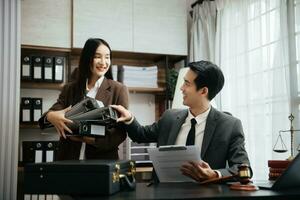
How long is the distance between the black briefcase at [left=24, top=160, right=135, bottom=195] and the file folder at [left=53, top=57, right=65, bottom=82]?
7.31 ft

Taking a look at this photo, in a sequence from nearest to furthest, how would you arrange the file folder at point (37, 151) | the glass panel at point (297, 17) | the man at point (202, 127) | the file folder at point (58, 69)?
the man at point (202, 127) < the glass panel at point (297, 17) < the file folder at point (37, 151) < the file folder at point (58, 69)

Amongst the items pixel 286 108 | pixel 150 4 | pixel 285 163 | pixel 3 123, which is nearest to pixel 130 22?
pixel 150 4

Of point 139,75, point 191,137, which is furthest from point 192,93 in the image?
point 139,75

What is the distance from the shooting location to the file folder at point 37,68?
10.4 ft

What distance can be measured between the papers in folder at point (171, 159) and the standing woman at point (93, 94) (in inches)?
17.5

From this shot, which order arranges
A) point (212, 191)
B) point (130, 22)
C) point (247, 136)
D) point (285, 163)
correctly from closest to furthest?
1. point (212, 191)
2. point (285, 163)
3. point (247, 136)
4. point (130, 22)

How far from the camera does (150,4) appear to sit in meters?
3.58

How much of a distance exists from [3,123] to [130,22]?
141cm

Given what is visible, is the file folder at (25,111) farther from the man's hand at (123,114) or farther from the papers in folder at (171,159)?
the papers in folder at (171,159)

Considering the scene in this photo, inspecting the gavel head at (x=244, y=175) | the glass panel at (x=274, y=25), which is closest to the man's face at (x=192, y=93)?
the gavel head at (x=244, y=175)

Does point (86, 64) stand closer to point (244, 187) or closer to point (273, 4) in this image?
point (244, 187)

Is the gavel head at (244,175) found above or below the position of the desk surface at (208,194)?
above

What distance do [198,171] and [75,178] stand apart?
1.59 ft

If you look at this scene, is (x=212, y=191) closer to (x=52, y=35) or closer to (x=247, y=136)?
(x=247, y=136)
